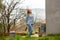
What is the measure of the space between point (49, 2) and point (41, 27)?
625cm

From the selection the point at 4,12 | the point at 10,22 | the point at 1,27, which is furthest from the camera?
the point at 10,22

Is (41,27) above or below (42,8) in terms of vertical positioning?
below

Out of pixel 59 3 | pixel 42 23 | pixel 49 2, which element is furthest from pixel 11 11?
pixel 42 23

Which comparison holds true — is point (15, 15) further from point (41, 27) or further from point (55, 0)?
point (41, 27)

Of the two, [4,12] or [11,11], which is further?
[11,11]

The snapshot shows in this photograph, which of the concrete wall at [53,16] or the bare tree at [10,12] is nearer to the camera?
the concrete wall at [53,16]

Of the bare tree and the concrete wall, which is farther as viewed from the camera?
the bare tree

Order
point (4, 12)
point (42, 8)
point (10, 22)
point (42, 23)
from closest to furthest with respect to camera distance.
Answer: point (4, 12) < point (10, 22) < point (42, 8) < point (42, 23)

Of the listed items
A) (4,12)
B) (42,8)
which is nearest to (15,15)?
(4,12)

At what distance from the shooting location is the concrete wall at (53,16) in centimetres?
976

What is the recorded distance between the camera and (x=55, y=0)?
389 inches

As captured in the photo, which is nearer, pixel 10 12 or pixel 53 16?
pixel 53 16

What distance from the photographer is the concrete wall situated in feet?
32.0

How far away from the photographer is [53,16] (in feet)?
33.2
